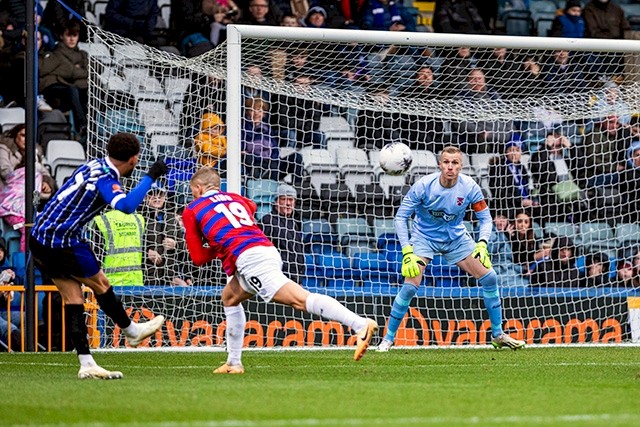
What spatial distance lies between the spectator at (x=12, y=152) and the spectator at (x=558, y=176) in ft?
21.4

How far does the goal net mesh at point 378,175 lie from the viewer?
46.6ft

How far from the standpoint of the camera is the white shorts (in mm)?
9023

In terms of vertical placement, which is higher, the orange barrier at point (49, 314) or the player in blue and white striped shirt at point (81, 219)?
the player in blue and white striped shirt at point (81, 219)

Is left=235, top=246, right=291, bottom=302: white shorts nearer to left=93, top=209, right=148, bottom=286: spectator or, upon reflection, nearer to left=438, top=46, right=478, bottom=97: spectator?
left=93, top=209, right=148, bottom=286: spectator

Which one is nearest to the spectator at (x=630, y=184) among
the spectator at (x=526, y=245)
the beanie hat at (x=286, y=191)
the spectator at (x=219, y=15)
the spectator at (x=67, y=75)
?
the spectator at (x=526, y=245)

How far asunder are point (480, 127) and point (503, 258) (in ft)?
6.01

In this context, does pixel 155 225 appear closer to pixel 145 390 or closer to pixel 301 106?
pixel 301 106

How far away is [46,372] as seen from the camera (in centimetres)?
952

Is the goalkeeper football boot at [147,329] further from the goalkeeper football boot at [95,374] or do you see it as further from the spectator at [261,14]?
the spectator at [261,14]

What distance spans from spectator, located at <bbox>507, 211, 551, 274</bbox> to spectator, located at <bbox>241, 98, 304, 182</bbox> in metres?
2.92

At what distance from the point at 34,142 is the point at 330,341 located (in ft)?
13.6

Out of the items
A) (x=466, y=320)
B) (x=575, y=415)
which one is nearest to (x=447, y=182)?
(x=466, y=320)

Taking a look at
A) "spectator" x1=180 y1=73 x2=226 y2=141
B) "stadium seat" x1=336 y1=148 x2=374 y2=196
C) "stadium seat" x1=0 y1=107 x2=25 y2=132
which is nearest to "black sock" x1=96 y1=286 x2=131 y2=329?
"spectator" x1=180 y1=73 x2=226 y2=141

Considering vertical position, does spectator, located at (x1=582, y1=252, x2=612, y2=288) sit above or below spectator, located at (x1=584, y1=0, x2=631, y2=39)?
below
